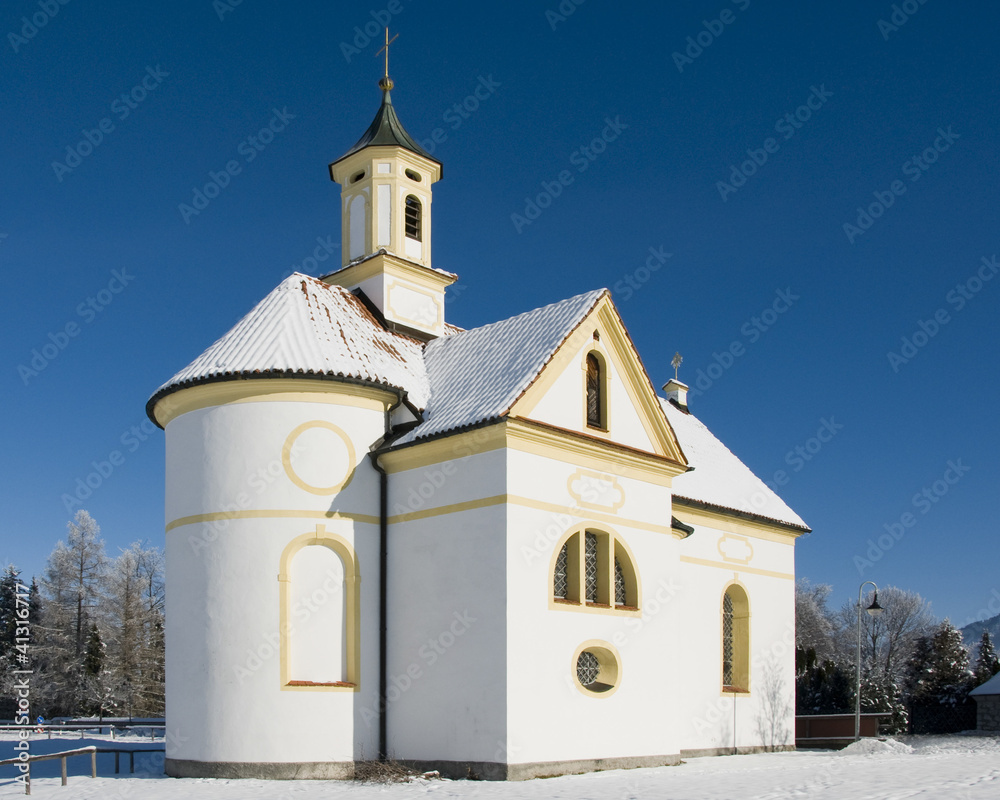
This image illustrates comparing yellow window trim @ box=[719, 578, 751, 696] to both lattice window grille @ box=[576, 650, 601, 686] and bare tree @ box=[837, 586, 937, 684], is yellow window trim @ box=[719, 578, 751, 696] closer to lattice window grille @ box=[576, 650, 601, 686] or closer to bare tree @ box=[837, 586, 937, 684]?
lattice window grille @ box=[576, 650, 601, 686]

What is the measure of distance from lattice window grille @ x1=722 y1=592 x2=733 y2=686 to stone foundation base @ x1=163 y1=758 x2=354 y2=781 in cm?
1123

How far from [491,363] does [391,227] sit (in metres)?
6.39

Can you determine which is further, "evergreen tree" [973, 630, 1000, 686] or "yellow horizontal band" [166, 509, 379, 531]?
"evergreen tree" [973, 630, 1000, 686]

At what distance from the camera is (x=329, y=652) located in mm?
19469

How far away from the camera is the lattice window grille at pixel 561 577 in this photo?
19.7m

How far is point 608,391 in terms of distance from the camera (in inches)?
835

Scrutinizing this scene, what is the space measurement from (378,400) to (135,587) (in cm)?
3764

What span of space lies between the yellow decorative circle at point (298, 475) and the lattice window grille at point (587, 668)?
5.47 m

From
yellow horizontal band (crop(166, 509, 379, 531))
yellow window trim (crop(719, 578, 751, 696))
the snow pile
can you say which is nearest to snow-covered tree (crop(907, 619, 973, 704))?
yellow window trim (crop(719, 578, 751, 696))

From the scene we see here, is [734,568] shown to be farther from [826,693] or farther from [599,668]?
[826,693]

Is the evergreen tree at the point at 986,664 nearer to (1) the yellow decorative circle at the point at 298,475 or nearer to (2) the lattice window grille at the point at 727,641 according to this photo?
(2) the lattice window grille at the point at 727,641

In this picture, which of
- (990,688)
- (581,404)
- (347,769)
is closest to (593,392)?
(581,404)

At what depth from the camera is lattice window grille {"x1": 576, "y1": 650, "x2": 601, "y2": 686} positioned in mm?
19781

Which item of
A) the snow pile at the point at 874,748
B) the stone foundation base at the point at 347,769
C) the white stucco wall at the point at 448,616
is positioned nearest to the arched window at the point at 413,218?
the white stucco wall at the point at 448,616
